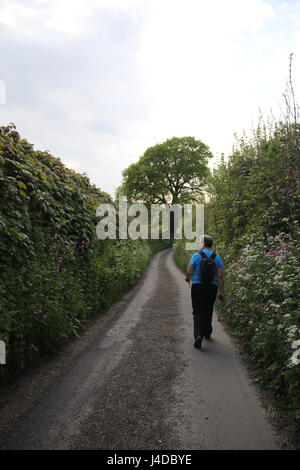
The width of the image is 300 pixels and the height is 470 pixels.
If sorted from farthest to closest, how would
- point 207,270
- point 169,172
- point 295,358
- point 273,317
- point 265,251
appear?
point 169,172 → point 265,251 → point 207,270 → point 273,317 → point 295,358

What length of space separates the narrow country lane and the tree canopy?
112ft

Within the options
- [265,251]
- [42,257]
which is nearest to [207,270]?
[265,251]

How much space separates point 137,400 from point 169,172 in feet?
123

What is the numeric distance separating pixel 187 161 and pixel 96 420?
3783 centimetres

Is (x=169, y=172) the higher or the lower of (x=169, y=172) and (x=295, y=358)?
the higher

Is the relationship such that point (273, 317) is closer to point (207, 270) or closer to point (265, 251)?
point (207, 270)

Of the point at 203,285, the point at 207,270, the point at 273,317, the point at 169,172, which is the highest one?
the point at 169,172

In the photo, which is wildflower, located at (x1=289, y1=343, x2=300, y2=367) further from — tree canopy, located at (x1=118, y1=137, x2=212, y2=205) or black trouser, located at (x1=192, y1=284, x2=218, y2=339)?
tree canopy, located at (x1=118, y1=137, x2=212, y2=205)

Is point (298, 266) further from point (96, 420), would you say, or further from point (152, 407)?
point (96, 420)

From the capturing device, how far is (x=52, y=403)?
145 inches

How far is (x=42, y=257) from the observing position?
577 cm

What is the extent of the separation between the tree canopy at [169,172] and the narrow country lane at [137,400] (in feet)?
112

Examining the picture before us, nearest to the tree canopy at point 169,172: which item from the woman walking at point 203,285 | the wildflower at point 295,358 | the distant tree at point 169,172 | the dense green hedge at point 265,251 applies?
the distant tree at point 169,172

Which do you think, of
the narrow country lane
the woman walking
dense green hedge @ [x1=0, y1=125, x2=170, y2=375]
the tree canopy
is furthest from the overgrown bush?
the tree canopy
